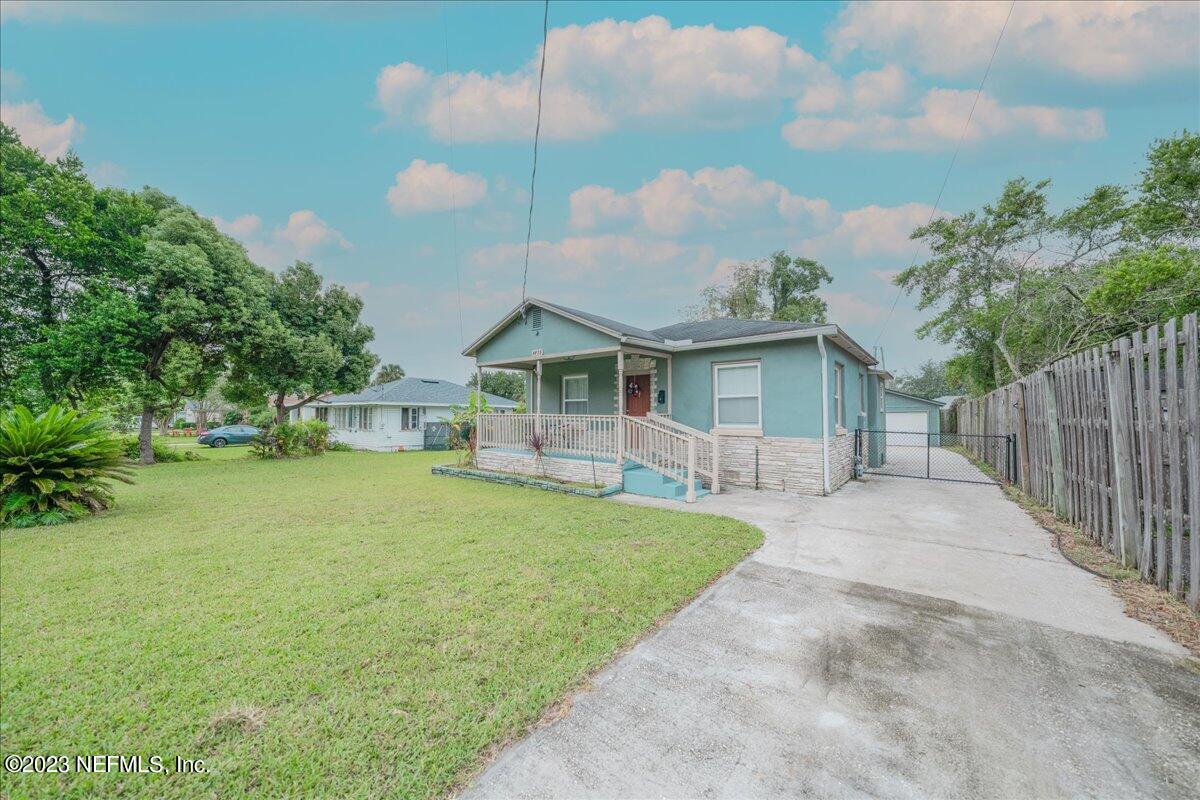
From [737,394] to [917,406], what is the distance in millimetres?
23426

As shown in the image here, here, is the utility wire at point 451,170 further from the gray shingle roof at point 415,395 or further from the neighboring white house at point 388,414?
the gray shingle roof at point 415,395

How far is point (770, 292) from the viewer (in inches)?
1223

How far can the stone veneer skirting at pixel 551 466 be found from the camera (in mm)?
9352

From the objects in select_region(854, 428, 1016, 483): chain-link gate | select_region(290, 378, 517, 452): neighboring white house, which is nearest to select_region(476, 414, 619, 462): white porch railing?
select_region(854, 428, 1016, 483): chain-link gate

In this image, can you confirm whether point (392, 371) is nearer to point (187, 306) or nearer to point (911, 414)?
point (187, 306)

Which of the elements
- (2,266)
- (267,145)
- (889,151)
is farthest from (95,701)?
(889,151)

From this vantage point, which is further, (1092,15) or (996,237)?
(996,237)

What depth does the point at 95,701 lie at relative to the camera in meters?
2.38

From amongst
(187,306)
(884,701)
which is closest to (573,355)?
(884,701)

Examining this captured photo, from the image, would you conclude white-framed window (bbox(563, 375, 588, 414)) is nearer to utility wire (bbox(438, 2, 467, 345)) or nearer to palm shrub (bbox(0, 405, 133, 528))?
utility wire (bbox(438, 2, 467, 345))

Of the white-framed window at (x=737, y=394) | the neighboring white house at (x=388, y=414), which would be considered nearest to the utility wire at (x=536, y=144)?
the white-framed window at (x=737, y=394)

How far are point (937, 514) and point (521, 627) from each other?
6953mm

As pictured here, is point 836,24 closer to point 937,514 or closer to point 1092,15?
point 1092,15

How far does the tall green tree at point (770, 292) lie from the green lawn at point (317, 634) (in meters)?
25.8
